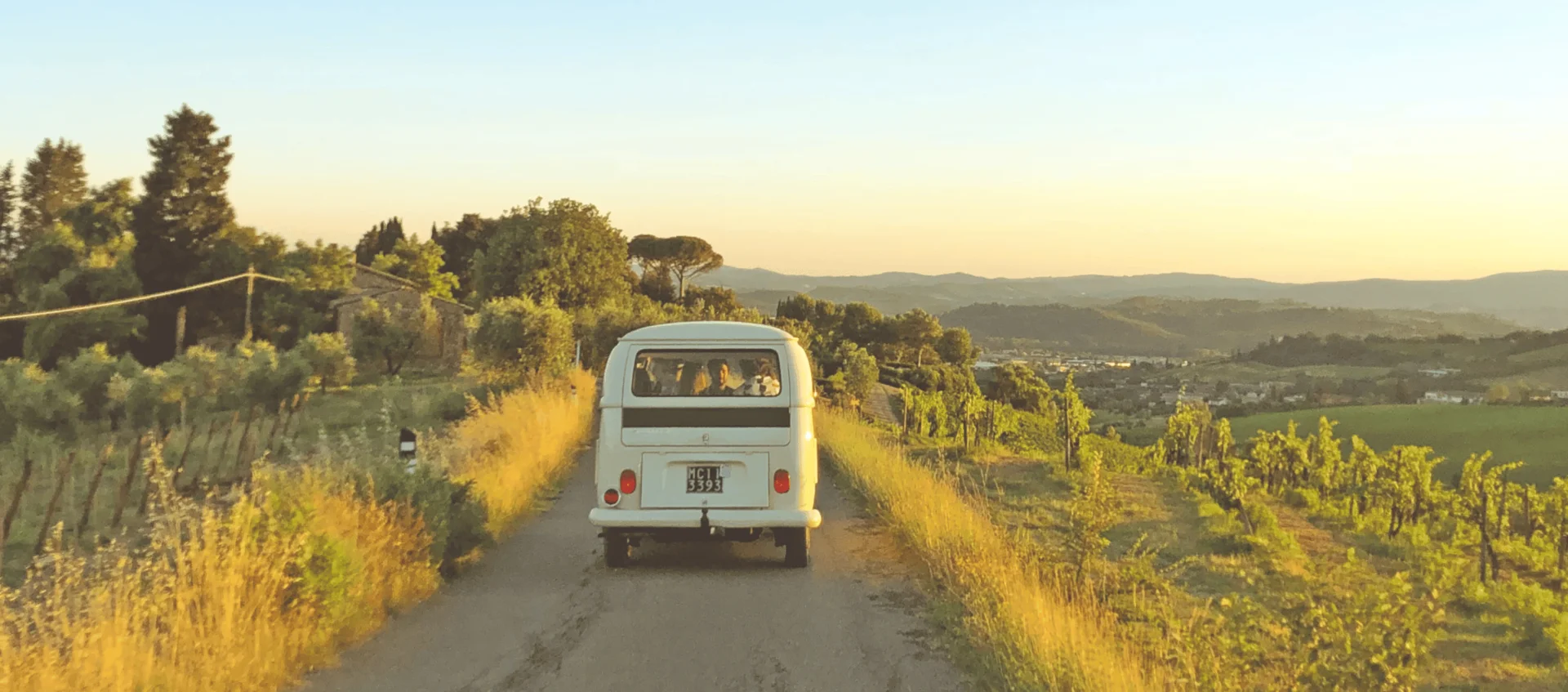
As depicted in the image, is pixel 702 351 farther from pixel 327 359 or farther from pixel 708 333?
pixel 327 359

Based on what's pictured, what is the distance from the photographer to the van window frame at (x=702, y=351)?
382 inches

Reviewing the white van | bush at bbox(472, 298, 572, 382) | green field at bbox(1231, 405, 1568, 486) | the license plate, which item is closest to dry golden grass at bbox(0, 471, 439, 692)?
the white van

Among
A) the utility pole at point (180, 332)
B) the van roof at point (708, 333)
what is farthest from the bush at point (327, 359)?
the van roof at point (708, 333)

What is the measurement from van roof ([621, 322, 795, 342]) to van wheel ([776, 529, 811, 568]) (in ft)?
5.64

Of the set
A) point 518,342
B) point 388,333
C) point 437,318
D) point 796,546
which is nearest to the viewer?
point 796,546

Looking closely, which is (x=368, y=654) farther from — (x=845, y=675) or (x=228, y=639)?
(x=845, y=675)

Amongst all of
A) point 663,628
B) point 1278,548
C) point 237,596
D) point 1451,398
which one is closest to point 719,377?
point 663,628

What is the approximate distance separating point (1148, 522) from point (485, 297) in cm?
3421

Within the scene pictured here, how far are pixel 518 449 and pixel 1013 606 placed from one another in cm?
1048

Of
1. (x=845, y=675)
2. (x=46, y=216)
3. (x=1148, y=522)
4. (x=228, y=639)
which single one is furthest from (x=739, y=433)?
(x=46, y=216)

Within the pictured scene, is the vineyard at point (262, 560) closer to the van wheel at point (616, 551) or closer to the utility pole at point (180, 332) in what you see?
the van wheel at point (616, 551)

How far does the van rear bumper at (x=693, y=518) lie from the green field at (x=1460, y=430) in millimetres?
34833

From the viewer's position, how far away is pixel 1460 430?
51.8m

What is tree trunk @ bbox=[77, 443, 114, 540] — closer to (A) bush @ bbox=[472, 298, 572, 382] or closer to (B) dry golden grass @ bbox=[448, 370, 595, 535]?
(B) dry golden grass @ bbox=[448, 370, 595, 535]
